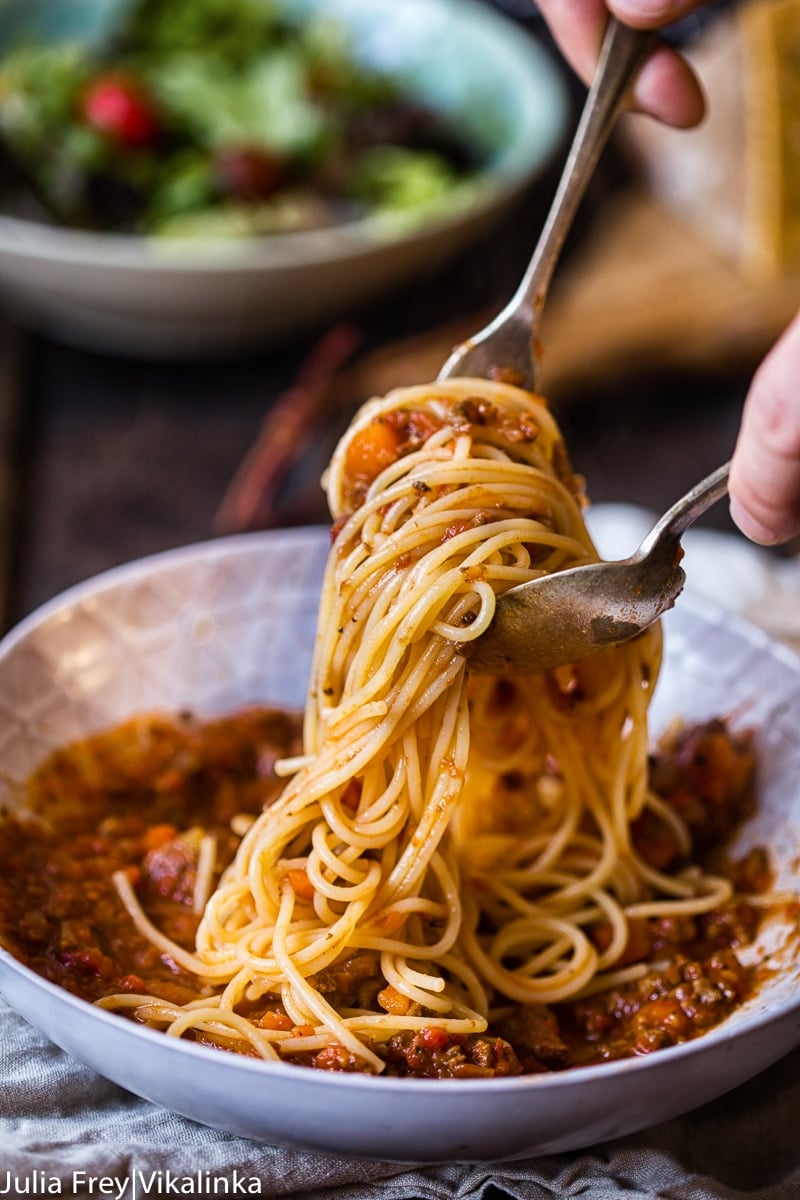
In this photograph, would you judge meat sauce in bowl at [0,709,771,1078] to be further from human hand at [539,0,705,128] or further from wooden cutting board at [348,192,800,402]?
wooden cutting board at [348,192,800,402]

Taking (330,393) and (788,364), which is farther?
(330,393)

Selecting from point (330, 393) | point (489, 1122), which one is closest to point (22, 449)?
point (330, 393)

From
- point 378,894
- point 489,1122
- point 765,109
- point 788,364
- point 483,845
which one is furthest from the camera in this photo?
point 765,109

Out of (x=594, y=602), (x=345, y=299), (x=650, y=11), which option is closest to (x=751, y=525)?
(x=594, y=602)

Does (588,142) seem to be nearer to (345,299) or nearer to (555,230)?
(555,230)

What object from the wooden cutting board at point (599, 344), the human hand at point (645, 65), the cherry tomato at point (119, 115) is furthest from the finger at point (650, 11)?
the cherry tomato at point (119, 115)

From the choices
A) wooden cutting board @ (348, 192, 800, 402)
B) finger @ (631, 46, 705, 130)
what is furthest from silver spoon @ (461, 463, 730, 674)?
wooden cutting board @ (348, 192, 800, 402)

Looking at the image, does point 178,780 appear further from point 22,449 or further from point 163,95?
point 163,95
